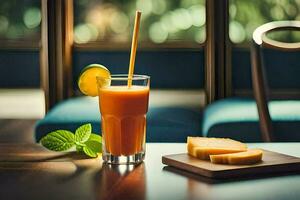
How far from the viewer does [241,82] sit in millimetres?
3541

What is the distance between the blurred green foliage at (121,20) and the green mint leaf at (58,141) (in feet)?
6.91

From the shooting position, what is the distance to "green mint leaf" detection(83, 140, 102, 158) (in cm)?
149

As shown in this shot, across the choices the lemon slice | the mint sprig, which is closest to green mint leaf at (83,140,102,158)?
the mint sprig

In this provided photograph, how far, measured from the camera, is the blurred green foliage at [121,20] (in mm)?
3520

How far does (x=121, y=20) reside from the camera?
3.57 m

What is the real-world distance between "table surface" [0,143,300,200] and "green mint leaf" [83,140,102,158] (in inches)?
0.7

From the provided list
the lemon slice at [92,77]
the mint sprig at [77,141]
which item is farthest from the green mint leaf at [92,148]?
the lemon slice at [92,77]

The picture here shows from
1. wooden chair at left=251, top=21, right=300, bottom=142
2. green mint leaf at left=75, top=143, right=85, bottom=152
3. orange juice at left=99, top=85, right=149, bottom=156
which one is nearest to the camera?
orange juice at left=99, top=85, right=149, bottom=156

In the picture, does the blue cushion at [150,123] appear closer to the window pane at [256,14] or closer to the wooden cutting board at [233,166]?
the window pane at [256,14]

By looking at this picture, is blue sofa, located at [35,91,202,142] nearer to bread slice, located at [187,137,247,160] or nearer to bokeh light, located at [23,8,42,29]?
bokeh light, located at [23,8,42,29]

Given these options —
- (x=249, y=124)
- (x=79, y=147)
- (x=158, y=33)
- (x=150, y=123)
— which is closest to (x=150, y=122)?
(x=150, y=123)

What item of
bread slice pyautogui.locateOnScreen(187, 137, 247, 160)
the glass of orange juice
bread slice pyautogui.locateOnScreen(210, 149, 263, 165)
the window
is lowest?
bread slice pyautogui.locateOnScreen(210, 149, 263, 165)

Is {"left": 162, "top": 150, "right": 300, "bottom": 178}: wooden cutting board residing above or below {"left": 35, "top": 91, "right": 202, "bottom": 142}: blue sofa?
above

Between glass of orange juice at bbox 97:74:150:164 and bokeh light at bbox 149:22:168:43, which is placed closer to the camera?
glass of orange juice at bbox 97:74:150:164
